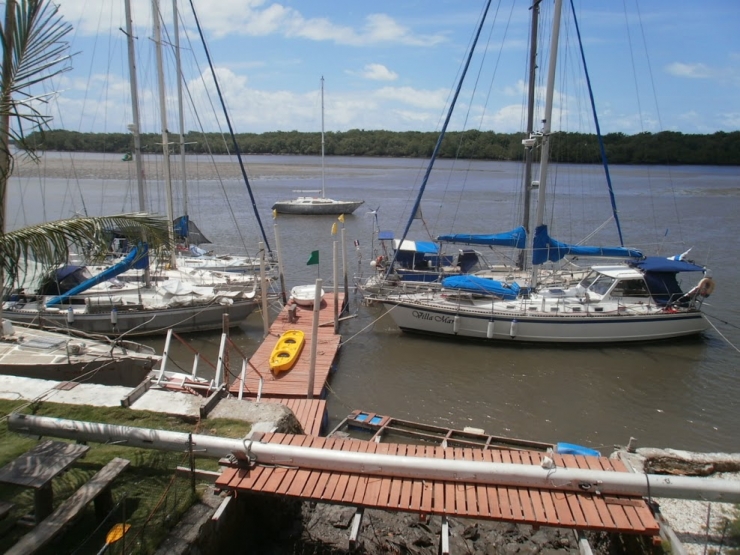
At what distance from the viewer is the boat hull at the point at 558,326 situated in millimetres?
18312

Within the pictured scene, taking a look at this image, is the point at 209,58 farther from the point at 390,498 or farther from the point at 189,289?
the point at 390,498

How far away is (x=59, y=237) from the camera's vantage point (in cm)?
634

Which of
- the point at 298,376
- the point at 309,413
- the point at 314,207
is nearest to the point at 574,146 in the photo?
the point at 314,207

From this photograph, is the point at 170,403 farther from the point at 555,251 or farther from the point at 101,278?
the point at 555,251

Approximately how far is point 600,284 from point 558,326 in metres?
2.65

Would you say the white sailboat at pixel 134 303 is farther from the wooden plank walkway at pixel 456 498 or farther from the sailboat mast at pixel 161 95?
the wooden plank walkway at pixel 456 498

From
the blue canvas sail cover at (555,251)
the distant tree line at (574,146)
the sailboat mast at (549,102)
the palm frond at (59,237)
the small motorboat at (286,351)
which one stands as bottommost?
the small motorboat at (286,351)

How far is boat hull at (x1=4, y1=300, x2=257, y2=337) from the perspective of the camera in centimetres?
1788

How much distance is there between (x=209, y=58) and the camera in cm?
2383

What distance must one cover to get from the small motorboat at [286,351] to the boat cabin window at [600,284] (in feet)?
34.2

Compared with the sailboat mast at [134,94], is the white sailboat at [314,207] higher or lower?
lower

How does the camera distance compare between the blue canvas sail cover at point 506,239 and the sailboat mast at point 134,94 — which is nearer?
the sailboat mast at point 134,94

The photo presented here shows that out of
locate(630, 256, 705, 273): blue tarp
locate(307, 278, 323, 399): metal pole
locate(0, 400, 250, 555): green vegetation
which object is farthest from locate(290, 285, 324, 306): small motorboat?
locate(0, 400, 250, 555): green vegetation

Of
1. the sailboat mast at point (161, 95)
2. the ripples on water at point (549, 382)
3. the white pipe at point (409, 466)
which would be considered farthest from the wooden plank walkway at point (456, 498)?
the sailboat mast at point (161, 95)
